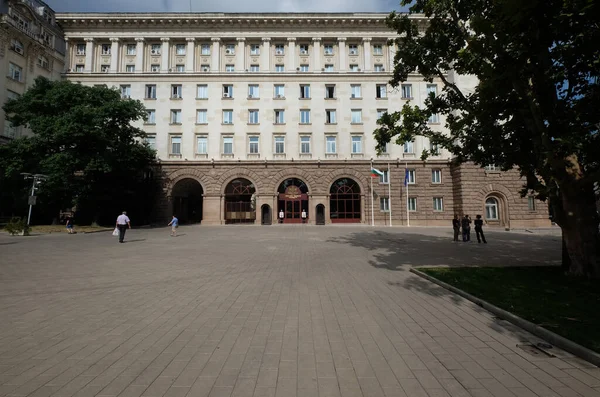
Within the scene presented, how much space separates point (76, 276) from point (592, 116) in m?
14.3

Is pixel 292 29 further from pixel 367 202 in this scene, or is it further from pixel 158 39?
pixel 367 202

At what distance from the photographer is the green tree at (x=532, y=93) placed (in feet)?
21.3

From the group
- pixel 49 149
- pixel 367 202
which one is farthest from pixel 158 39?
pixel 367 202

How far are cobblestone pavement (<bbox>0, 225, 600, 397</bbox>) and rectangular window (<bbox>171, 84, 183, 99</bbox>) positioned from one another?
103 ft

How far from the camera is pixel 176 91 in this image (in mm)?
36625

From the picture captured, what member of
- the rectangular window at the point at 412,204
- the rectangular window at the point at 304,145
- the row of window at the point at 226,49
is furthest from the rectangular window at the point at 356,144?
the row of window at the point at 226,49

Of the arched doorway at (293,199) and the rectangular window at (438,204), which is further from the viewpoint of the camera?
the arched doorway at (293,199)

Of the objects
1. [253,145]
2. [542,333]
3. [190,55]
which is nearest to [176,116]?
[190,55]

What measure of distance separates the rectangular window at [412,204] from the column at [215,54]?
90.1 feet

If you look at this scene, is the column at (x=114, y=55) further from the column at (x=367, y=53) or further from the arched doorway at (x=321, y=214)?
the column at (x=367, y=53)

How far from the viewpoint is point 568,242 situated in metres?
8.78

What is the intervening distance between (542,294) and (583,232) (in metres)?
3.27

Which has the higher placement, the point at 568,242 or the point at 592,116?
the point at 592,116

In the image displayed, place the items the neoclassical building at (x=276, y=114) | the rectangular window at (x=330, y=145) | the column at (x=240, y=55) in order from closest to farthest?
1. the neoclassical building at (x=276, y=114)
2. the rectangular window at (x=330, y=145)
3. the column at (x=240, y=55)
